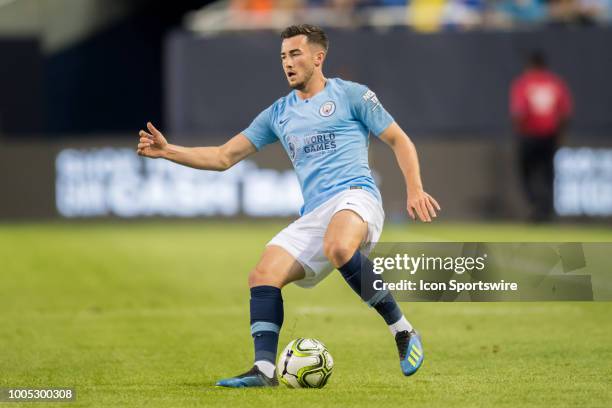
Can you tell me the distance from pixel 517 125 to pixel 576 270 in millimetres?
13632

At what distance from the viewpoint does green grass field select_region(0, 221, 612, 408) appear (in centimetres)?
737

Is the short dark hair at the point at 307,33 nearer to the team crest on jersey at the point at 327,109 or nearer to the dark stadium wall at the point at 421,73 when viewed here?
the team crest on jersey at the point at 327,109

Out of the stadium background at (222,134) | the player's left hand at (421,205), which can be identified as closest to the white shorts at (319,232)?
the player's left hand at (421,205)

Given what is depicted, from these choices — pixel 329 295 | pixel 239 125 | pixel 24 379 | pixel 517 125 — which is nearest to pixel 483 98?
pixel 517 125

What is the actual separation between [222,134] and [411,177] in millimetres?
Answer: 15252

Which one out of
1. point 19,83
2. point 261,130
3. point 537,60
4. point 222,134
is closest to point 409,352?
point 261,130

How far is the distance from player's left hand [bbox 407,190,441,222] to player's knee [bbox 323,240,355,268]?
374 mm

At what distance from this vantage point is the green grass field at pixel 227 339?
737 cm

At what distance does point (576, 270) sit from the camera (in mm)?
7664

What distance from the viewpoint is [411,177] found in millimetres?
7582

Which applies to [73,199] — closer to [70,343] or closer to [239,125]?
[239,125]

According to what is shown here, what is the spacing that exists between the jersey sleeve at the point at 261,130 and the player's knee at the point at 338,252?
91cm

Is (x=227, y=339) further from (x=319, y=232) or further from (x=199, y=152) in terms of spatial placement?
(x=319, y=232)

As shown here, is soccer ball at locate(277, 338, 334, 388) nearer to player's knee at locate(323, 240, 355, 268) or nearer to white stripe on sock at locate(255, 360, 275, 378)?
white stripe on sock at locate(255, 360, 275, 378)
